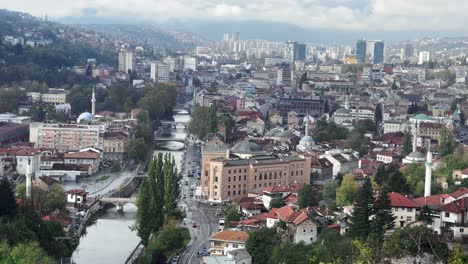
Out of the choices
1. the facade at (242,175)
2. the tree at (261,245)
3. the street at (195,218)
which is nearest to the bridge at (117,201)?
the street at (195,218)

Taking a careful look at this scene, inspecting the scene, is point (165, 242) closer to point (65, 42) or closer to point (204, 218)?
point (204, 218)

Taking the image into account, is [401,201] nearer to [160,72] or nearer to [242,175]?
[242,175]

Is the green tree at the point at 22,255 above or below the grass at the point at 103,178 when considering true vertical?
above

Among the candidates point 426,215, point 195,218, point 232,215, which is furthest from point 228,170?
point 426,215

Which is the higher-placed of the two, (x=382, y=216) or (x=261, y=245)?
(x=382, y=216)

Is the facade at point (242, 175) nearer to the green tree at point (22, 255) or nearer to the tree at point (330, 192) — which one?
the tree at point (330, 192)

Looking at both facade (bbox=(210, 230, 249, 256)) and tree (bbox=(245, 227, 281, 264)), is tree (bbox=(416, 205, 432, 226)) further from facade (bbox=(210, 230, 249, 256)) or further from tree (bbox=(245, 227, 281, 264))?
facade (bbox=(210, 230, 249, 256))

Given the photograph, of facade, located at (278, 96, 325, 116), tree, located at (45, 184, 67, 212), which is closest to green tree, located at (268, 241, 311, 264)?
tree, located at (45, 184, 67, 212)
